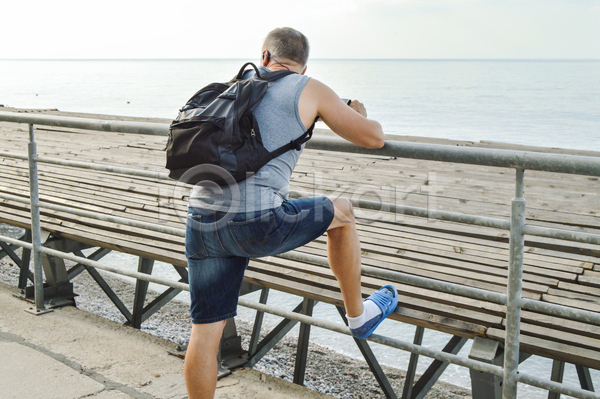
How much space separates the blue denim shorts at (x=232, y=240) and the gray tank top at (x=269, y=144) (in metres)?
0.03

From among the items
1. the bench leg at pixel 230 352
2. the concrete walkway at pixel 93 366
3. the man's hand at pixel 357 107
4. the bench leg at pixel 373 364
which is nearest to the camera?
the man's hand at pixel 357 107

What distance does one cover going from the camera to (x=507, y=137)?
33469 millimetres

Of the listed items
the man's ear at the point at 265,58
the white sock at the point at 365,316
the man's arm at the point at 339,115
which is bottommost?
the white sock at the point at 365,316

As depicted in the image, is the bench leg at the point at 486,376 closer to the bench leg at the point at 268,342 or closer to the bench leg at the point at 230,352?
the bench leg at the point at 230,352

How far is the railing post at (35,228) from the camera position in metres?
3.21

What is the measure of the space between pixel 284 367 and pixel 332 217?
7.42 meters

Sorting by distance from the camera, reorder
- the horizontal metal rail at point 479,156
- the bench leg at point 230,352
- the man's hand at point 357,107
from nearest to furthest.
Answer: the horizontal metal rail at point 479,156
the man's hand at point 357,107
the bench leg at point 230,352

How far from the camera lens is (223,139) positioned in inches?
73.1

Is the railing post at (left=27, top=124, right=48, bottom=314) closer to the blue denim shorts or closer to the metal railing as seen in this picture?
the blue denim shorts

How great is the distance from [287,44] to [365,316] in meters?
1.10

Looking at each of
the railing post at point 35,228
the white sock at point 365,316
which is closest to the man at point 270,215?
the white sock at point 365,316

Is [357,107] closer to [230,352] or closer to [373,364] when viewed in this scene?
[230,352]

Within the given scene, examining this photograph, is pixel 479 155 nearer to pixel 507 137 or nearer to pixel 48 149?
pixel 48 149

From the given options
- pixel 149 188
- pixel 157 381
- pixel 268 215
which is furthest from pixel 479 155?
pixel 149 188
